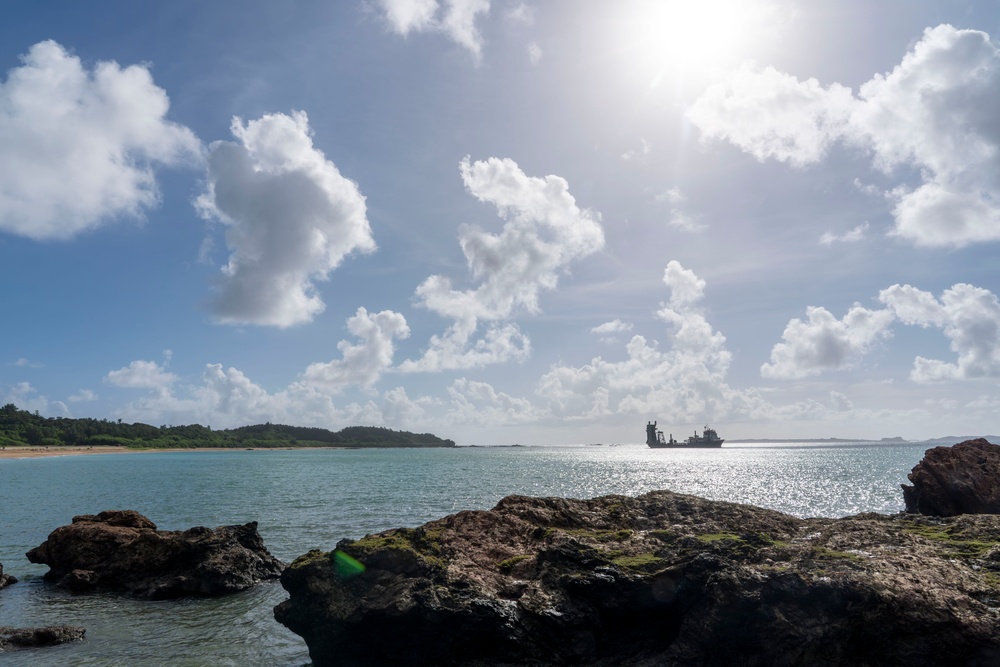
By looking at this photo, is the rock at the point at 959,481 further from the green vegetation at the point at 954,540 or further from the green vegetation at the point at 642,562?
the green vegetation at the point at 642,562

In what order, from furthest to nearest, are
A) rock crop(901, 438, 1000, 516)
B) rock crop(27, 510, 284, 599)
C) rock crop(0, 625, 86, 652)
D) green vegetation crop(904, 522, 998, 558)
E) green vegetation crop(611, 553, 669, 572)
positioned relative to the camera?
rock crop(901, 438, 1000, 516) → rock crop(27, 510, 284, 599) → rock crop(0, 625, 86, 652) → green vegetation crop(611, 553, 669, 572) → green vegetation crop(904, 522, 998, 558)

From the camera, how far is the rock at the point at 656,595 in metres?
9.96

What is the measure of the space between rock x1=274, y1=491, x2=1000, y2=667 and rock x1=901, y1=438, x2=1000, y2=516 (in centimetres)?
1914

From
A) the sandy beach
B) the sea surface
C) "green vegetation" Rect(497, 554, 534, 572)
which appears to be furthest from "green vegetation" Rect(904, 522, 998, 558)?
the sandy beach

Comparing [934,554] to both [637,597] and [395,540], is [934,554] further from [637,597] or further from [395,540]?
[395,540]

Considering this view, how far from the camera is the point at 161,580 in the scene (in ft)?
70.2

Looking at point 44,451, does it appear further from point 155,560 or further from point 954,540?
point 954,540

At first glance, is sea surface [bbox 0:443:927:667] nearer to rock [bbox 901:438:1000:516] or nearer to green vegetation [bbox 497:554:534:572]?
green vegetation [bbox 497:554:534:572]

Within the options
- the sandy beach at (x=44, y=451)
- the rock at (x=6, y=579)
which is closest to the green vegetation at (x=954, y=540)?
the rock at (x=6, y=579)

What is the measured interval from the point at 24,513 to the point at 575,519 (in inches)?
1819

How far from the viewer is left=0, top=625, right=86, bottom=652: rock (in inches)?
607

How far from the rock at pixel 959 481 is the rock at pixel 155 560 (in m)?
34.0

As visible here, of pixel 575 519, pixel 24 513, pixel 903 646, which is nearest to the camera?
pixel 903 646

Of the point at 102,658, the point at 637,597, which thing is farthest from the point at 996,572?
the point at 102,658
